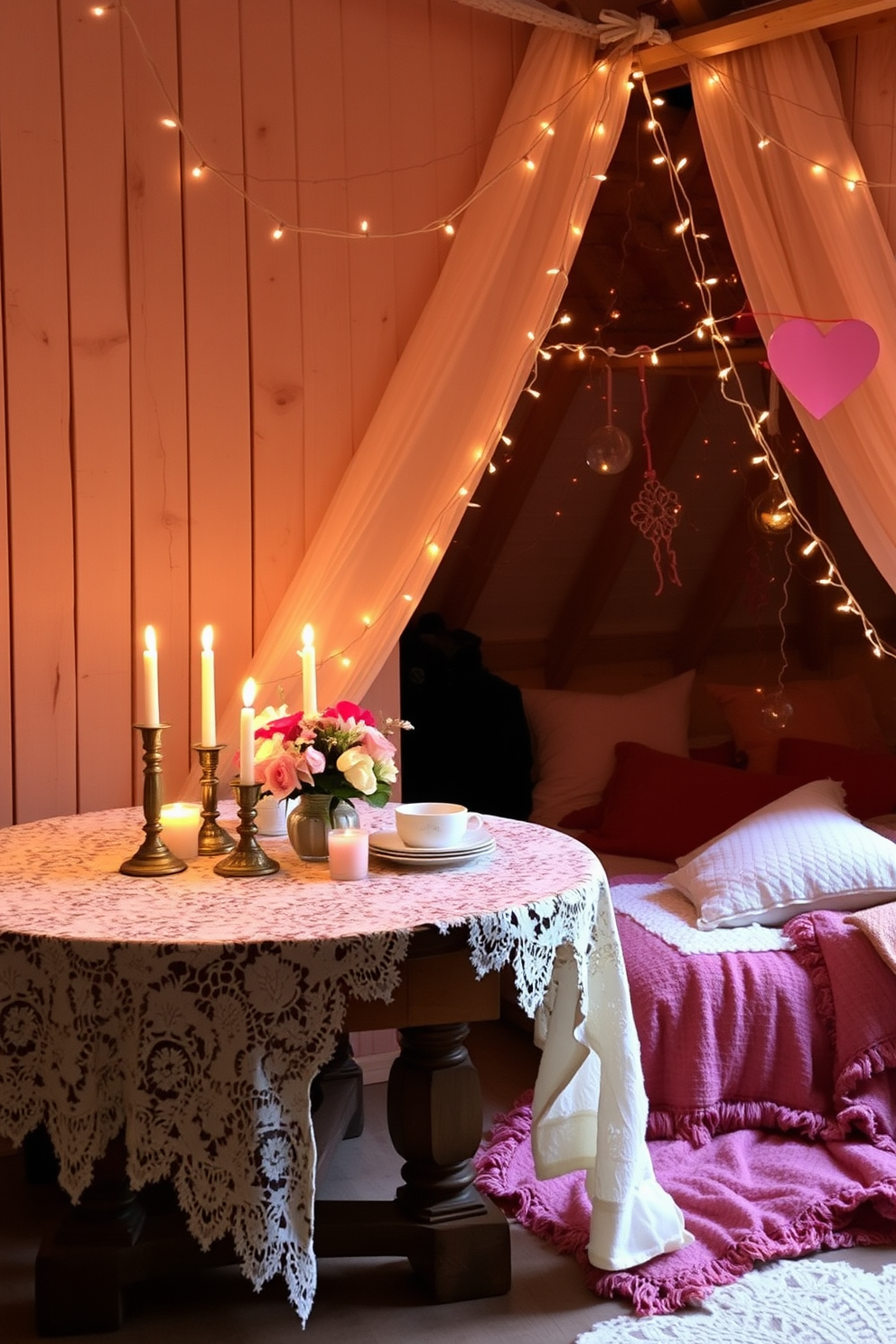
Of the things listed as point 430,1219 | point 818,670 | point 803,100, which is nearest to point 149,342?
→ point 803,100

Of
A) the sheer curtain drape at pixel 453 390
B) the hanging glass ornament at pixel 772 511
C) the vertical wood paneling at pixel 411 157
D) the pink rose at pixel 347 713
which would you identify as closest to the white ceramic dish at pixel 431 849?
the pink rose at pixel 347 713

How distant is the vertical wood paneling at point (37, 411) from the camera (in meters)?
2.70

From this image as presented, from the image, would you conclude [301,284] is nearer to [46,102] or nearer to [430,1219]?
[46,102]

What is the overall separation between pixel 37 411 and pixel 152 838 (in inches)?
38.6

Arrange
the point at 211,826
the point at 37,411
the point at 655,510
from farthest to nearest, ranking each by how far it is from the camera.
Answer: the point at 655,510, the point at 37,411, the point at 211,826

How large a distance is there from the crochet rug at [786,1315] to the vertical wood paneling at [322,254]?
1752mm

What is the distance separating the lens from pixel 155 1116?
194cm

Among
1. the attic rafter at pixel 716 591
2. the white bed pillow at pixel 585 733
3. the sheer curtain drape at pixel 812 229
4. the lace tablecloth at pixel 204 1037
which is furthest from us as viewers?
the attic rafter at pixel 716 591

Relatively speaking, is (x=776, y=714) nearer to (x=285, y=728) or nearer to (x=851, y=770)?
(x=851, y=770)

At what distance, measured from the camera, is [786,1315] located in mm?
2211

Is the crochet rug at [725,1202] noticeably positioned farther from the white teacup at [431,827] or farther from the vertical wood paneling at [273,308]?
the vertical wood paneling at [273,308]

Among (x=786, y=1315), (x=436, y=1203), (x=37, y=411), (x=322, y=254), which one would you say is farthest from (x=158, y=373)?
(x=786, y=1315)

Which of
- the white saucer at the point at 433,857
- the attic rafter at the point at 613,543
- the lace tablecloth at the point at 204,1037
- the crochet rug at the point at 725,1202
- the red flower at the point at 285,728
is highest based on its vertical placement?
the attic rafter at the point at 613,543

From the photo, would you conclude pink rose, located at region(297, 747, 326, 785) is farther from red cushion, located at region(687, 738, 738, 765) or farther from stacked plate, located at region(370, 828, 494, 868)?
red cushion, located at region(687, 738, 738, 765)
